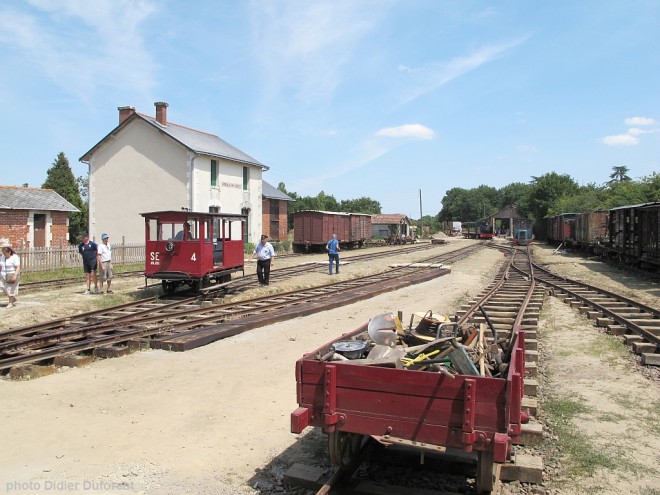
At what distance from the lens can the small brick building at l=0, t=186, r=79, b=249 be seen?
26547mm

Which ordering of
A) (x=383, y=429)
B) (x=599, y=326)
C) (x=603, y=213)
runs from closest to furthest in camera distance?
(x=383, y=429) < (x=599, y=326) < (x=603, y=213)

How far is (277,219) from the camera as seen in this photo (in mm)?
45250

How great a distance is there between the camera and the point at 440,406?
3.67m

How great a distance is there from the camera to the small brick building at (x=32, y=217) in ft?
87.1

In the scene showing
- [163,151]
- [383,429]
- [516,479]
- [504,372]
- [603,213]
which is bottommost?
[516,479]

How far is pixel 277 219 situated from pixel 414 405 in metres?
42.0

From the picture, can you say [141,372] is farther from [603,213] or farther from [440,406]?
[603,213]

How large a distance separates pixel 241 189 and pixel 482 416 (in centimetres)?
3237

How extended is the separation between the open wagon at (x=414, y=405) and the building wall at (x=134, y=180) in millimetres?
27363

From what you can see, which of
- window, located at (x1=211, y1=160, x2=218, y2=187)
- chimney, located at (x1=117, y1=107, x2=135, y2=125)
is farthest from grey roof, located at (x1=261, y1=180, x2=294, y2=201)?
chimney, located at (x1=117, y1=107, x2=135, y2=125)

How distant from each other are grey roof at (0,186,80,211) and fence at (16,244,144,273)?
687cm

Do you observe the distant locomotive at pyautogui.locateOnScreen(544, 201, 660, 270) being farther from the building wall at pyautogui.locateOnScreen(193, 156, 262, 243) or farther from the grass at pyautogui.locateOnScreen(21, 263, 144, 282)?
the building wall at pyautogui.locateOnScreen(193, 156, 262, 243)

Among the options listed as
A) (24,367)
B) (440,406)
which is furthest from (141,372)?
(440,406)

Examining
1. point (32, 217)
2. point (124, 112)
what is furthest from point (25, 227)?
point (124, 112)
